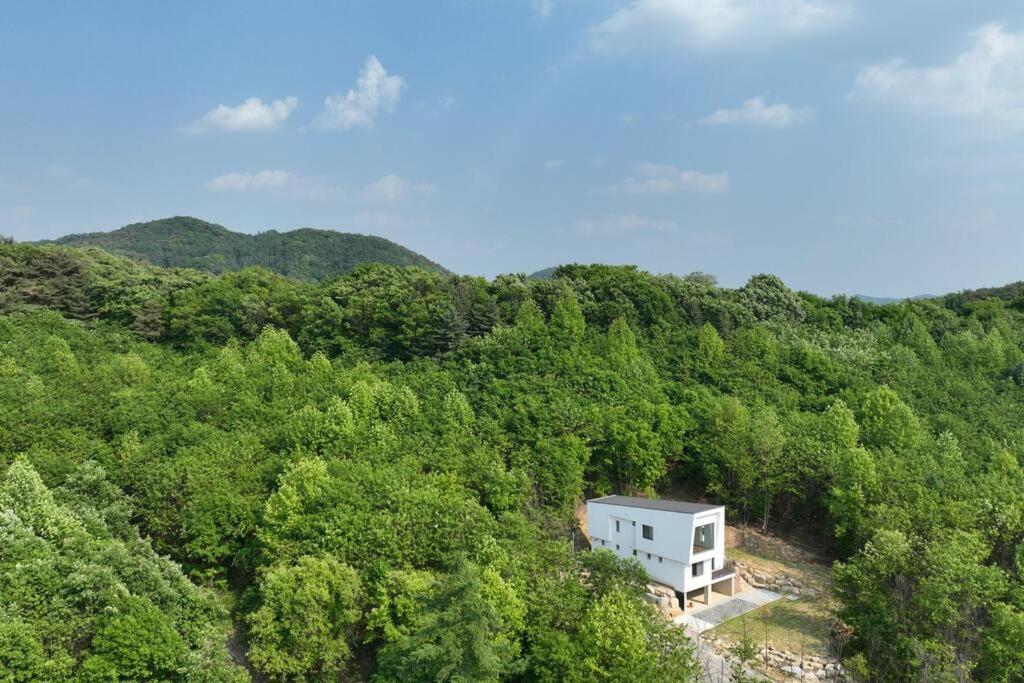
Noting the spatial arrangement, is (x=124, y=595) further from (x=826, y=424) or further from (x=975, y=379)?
(x=975, y=379)

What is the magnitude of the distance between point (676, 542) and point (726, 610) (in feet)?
9.20

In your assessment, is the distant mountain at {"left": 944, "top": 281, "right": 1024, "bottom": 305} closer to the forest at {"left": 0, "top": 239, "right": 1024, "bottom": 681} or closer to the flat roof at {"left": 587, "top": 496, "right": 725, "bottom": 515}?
the forest at {"left": 0, "top": 239, "right": 1024, "bottom": 681}

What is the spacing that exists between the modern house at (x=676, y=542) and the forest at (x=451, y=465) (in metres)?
2.22

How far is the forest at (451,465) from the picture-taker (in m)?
16.6

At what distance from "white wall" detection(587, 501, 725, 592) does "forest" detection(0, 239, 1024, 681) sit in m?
2.15

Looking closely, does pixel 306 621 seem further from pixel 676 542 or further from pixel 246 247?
pixel 246 247

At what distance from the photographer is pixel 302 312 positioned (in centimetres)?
4062

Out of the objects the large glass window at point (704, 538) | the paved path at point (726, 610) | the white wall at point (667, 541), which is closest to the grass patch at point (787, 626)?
the paved path at point (726, 610)

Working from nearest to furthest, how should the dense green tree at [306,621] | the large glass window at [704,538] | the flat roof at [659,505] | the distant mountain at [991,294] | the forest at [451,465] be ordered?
the forest at [451,465]
the dense green tree at [306,621]
the flat roof at [659,505]
the large glass window at [704,538]
the distant mountain at [991,294]

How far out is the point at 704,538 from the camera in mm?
23062

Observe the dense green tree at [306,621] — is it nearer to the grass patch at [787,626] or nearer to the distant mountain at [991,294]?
the grass patch at [787,626]

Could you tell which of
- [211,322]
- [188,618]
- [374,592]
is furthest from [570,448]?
[211,322]

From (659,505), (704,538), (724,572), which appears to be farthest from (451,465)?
(724,572)

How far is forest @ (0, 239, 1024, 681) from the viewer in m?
16.6
